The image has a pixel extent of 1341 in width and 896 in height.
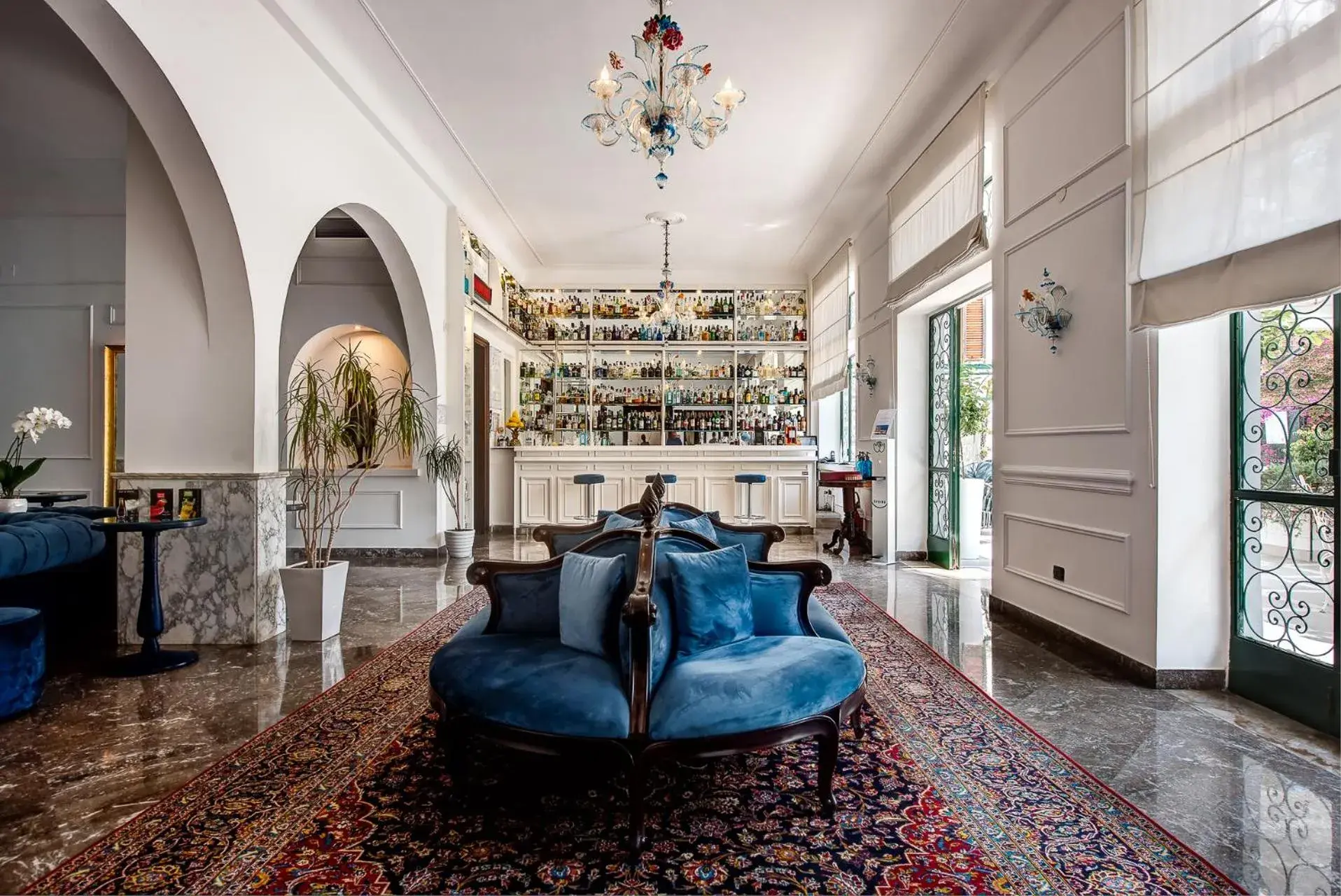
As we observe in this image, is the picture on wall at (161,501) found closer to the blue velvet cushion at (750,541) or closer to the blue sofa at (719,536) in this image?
the blue sofa at (719,536)

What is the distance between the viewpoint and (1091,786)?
2.30 meters

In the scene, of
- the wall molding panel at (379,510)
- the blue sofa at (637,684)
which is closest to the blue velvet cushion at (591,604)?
the blue sofa at (637,684)

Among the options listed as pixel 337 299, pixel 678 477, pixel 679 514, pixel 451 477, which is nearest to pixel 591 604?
pixel 679 514

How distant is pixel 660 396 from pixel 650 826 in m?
8.91

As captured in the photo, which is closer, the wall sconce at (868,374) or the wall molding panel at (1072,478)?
the wall molding panel at (1072,478)

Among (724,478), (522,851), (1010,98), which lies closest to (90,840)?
(522,851)

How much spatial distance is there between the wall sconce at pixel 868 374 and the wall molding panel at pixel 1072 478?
2.88m

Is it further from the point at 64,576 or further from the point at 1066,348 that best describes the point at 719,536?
the point at 64,576

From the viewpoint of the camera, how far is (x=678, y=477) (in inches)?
374

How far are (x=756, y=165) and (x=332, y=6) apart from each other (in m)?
3.93

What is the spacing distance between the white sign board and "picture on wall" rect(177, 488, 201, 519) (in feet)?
18.8

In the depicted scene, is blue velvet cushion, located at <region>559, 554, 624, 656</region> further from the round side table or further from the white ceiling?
the white ceiling

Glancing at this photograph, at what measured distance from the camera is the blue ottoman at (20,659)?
2910 mm

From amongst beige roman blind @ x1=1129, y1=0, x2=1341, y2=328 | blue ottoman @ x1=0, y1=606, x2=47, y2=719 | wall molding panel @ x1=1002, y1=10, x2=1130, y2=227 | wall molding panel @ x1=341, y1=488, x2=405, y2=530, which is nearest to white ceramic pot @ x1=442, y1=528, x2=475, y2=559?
wall molding panel @ x1=341, y1=488, x2=405, y2=530
